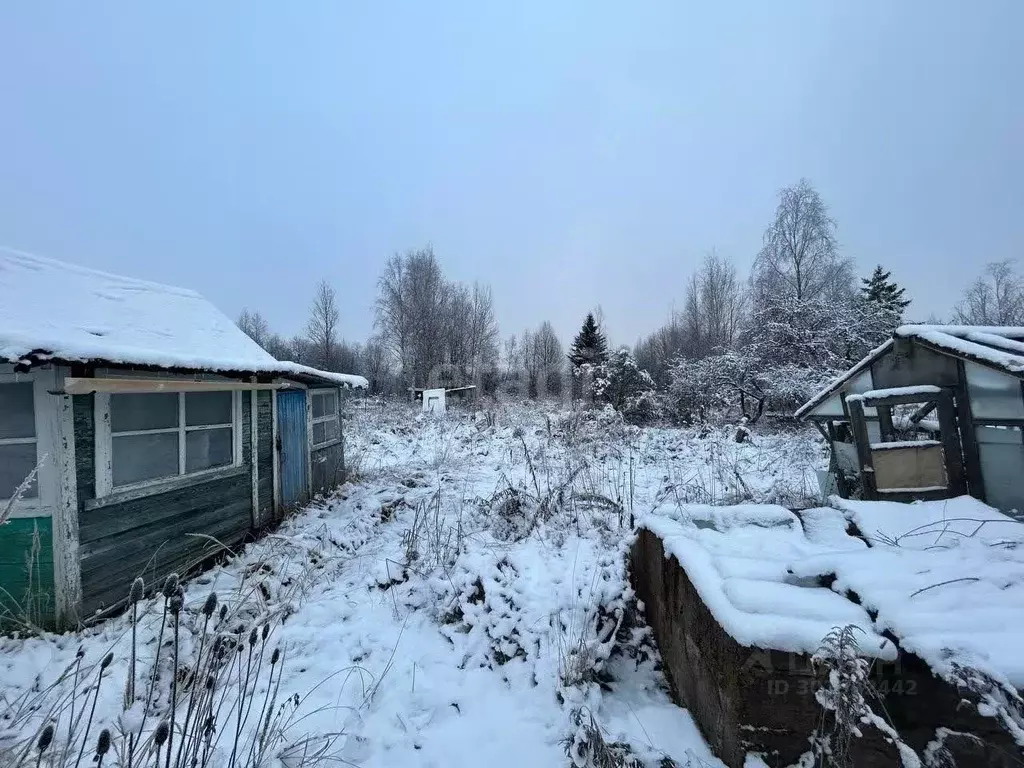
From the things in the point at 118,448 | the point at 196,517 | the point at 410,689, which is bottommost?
the point at 410,689

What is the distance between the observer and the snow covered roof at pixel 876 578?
5.90ft

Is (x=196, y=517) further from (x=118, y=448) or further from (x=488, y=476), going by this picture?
(x=488, y=476)

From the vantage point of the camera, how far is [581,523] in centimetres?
512

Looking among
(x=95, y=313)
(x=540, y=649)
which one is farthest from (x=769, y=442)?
(x=95, y=313)

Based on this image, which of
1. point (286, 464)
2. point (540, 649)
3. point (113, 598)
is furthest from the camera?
point (286, 464)

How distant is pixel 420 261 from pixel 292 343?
20924mm

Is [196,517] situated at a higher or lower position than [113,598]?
higher

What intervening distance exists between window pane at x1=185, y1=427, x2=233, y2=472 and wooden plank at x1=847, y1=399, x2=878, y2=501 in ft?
27.8

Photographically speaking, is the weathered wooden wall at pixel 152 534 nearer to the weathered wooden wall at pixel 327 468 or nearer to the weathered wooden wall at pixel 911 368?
the weathered wooden wall at pixel 327 468

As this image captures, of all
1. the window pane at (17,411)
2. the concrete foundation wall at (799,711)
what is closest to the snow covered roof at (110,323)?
the window pane at (17,411)

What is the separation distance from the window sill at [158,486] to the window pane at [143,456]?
0.10 meters

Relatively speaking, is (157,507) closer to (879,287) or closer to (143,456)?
(143,456)

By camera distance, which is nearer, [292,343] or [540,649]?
[540,649]

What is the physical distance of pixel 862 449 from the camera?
5855 millimetres
